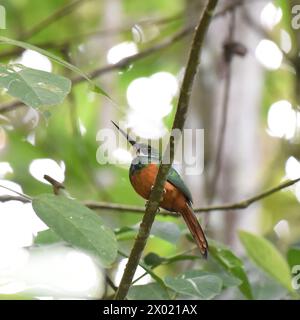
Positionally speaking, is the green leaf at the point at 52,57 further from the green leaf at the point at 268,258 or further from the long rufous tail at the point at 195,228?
the green leaf at the point at 268,258

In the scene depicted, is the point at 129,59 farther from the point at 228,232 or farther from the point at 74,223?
the point at 74,223

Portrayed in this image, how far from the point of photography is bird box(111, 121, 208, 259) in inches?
74.7

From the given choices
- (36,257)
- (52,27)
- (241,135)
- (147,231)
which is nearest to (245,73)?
(241,135)

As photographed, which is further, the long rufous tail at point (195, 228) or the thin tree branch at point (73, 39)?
the thin tree branch at point (73, 39)

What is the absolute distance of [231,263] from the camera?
5.84 ft

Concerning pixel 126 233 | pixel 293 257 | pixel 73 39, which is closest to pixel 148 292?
pixel 126 233

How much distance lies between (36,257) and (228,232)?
4.54 feet

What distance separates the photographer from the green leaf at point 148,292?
4.93 ft

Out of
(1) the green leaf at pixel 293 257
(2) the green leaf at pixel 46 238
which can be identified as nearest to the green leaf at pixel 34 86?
(2) the green leaf at pixel 46 238

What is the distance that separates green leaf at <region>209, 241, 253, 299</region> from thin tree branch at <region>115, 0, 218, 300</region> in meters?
0.45

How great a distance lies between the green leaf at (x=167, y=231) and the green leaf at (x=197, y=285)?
0.24 metres

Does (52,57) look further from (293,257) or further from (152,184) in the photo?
(293,257)

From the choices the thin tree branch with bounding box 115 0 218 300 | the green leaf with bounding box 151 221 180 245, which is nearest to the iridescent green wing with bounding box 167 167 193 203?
the green leaf with bounding box 151 221 180 245
